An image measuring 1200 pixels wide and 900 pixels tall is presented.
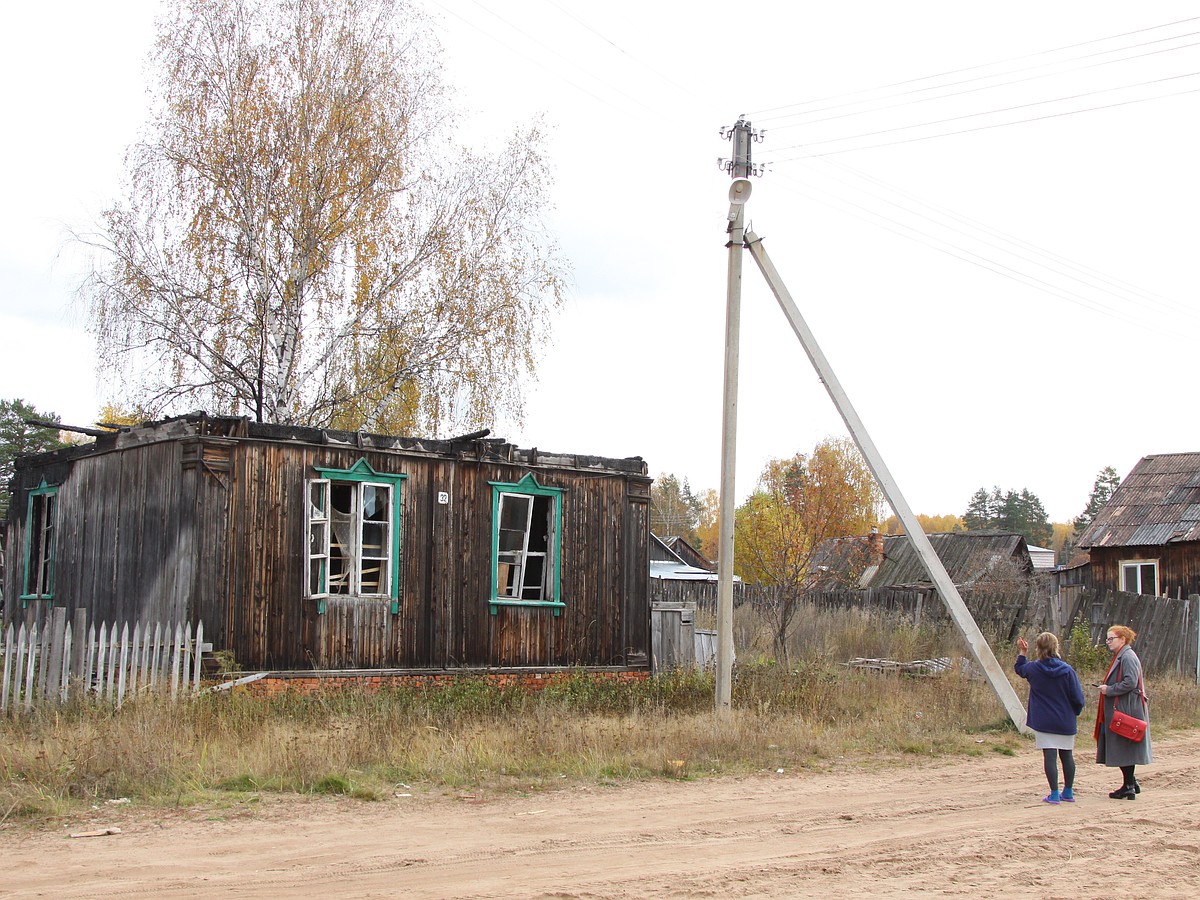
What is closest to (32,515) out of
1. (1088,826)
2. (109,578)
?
(109,578)

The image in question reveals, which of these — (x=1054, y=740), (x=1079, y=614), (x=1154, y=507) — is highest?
(x=1154, y=507)

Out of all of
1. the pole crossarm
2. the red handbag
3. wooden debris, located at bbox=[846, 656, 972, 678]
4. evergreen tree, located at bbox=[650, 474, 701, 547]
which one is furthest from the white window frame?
evergreen tree, located at bbox=[650, 474, 701, 547]

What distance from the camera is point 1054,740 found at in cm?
894

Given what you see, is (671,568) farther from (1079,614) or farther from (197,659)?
(197,659)

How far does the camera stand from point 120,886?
19.5 feet

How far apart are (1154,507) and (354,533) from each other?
77.3ft

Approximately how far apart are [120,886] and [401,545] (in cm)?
859

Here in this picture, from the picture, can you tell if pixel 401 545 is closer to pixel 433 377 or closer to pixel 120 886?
pixel 433 377

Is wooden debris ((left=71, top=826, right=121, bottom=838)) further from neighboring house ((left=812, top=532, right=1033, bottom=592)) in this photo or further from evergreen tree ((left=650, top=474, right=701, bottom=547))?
evergreen tree ((left=650, top=474, right=701, bottom=547))

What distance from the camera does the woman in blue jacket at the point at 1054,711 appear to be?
8906mm

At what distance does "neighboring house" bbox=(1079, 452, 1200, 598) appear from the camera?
92.3 feet

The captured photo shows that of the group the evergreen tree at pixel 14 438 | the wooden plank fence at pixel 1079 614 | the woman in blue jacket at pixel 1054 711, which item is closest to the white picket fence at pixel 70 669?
the woman in blue jacket at pixel 1054 711

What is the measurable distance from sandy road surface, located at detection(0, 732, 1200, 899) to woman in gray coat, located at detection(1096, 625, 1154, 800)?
0.26 meters

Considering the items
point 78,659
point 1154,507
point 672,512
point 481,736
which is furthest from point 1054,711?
point 672,512
